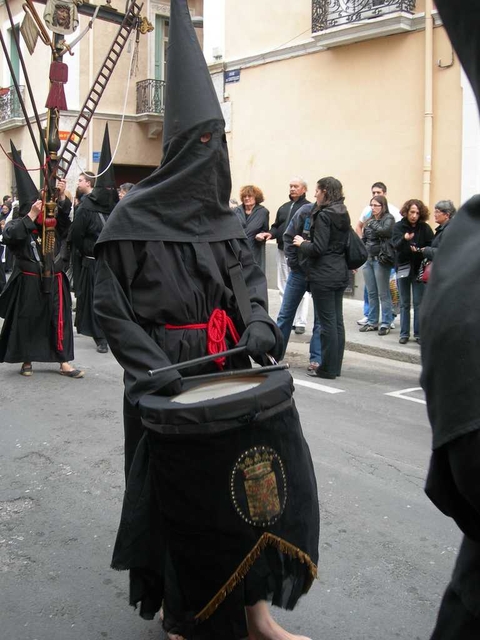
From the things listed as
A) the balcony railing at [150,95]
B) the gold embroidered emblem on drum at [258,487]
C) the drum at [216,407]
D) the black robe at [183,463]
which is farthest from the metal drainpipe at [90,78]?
the gold embroidered emblem on drum at [258,487]

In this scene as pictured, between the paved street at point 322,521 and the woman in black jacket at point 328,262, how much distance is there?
2.47ft

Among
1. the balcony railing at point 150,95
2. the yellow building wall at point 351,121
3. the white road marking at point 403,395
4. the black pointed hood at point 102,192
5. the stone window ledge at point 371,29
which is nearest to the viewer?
the white road marking at point 403,395

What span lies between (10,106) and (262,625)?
24896mm

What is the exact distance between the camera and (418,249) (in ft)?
31.8

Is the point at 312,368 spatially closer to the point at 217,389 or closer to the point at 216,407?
the point at 217,389

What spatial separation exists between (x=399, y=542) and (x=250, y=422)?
1.73 m

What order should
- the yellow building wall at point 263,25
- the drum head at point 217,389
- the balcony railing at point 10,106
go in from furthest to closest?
the balcony railing at point 10,106 < the yellow building wall at point 263,25 < the drum head at point 217,389

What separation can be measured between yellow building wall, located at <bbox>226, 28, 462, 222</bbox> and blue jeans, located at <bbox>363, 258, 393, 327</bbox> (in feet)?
8.66

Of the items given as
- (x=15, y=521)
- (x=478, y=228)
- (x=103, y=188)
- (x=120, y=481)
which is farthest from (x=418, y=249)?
(x=478, y=228)

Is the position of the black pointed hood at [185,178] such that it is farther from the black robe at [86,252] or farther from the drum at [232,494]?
the black robe at [86,252]

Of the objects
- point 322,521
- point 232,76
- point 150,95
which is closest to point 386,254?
point 322,521

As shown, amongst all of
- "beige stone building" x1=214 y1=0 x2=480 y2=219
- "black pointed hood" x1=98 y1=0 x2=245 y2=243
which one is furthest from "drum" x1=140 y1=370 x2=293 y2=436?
"beige stone building" x1=214 y1=0 x2=480 y2=219

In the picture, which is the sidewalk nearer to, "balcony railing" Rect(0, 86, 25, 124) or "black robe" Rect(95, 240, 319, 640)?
"black robe" Rect(95, 240, 319, 640)

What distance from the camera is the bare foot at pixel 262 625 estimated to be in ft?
9.45
